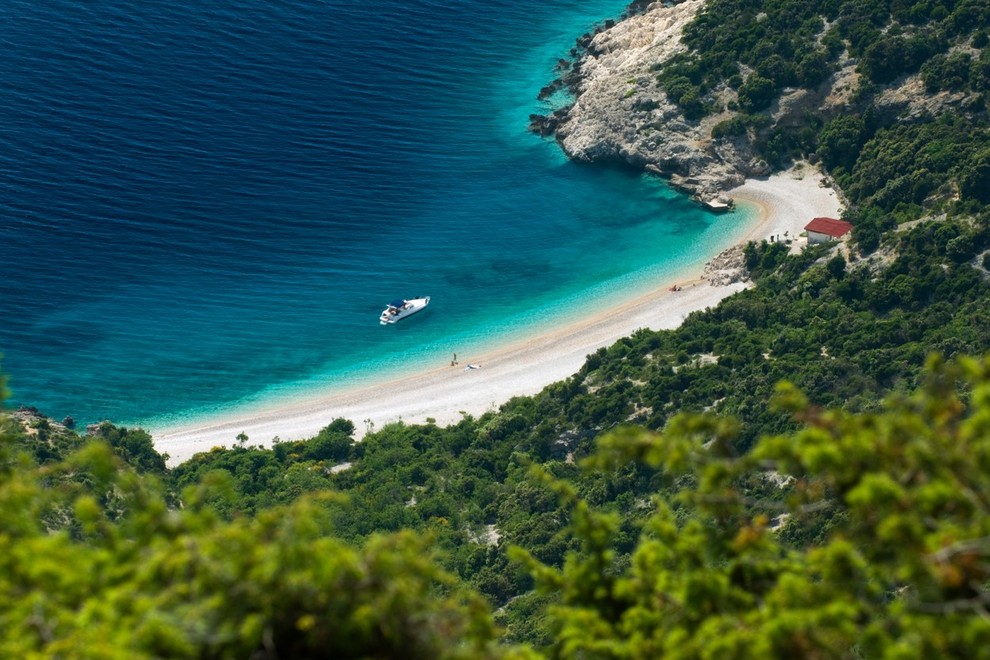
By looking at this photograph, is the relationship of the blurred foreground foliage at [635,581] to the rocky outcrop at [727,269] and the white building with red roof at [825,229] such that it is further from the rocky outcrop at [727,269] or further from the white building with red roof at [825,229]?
the rocky outcrop at [727,269]

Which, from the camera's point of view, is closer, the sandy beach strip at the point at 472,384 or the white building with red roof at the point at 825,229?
the sandy beach strip at the point at 472,384

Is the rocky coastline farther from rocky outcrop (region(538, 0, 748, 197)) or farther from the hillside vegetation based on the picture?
the hillside vegetation

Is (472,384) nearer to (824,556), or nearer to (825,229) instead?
(825,229)

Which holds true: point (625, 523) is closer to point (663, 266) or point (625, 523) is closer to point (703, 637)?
point (663, 266)

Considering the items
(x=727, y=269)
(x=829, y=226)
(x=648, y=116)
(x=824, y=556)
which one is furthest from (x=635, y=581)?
(x=648, y=116)

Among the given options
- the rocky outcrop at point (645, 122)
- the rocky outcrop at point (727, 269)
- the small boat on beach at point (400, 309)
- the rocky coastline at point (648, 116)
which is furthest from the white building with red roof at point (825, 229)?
the small boat on beach at point (400, 309)

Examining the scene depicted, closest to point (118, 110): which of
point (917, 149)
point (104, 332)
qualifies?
point (104, 332)

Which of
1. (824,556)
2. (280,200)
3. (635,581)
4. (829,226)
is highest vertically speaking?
(280,200)
